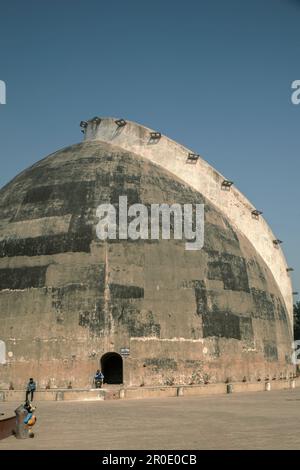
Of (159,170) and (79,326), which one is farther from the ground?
(159,170)

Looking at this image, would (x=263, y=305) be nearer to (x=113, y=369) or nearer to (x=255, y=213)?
(x=255, y=213)

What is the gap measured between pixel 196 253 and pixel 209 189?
6.62m

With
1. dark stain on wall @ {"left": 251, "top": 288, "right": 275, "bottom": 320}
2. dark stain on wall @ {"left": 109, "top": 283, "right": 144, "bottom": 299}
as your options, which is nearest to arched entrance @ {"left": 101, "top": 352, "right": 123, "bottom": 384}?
dark stain on wall @ {"left": 109, "top": 283, "right": 144, "bottom": 299}

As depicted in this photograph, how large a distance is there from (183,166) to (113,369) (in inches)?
519

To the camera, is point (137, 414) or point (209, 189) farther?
point (209, 189)

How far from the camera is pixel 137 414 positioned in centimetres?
1468

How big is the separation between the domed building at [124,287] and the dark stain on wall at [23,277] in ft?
0.18

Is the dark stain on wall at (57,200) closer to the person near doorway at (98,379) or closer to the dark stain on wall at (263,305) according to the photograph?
the person near doorway at (98,379)

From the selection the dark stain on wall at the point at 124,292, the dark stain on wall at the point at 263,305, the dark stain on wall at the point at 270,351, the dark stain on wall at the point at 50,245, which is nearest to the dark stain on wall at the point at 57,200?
the dark stain on wall at the point at 50,245

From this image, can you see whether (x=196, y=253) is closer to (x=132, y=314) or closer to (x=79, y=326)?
(x=132, y=314)

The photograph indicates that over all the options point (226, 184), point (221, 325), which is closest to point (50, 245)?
point (221, 325)

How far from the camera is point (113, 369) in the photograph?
83.6 ft

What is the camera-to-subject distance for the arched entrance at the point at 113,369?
2491cm
